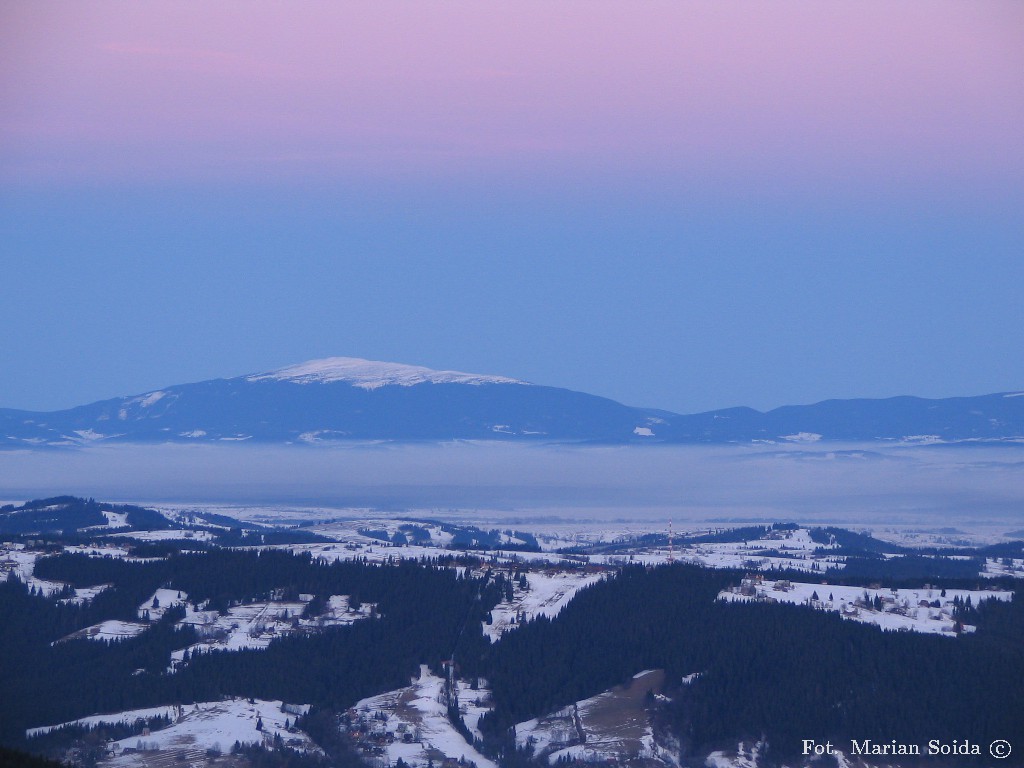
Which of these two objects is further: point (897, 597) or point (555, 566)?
point (555, 566)

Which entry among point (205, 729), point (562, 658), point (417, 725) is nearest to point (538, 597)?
point (562, 658)

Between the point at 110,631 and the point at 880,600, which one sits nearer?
the point at 110,631

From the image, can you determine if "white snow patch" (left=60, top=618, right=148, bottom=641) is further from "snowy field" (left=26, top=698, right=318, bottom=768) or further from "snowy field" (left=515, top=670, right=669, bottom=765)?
"snowy field" (left=515, top=670, right=669, bottom=765)

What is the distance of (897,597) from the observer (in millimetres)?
146500

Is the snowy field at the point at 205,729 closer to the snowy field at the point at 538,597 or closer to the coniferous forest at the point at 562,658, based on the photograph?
the coniferous forest at the point at 562,658

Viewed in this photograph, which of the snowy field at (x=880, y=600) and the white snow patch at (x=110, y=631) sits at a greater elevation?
the snowy field at (x=880, y=600)

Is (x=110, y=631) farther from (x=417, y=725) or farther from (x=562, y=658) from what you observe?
(x=562, y=658)

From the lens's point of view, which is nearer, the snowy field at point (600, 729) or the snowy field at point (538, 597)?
the snowy field at point (600, 729)

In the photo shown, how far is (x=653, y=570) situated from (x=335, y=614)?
32.1 meters

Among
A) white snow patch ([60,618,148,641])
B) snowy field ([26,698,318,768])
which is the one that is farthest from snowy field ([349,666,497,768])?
white snow patch ([60,618,148,641])

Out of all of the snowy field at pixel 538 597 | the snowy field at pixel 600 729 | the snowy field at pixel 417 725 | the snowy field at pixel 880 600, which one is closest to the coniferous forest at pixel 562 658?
the snowy field at pixel 600 729

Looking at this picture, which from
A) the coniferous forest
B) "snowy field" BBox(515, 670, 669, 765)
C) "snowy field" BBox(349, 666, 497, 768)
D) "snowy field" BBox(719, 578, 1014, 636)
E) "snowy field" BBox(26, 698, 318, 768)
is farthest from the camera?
"snowy field" BBox(719, 578, 1014, 636)

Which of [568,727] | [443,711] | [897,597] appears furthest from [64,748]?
[897,597]

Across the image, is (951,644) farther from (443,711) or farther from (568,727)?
(443,711)
